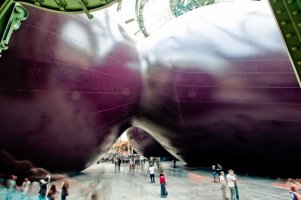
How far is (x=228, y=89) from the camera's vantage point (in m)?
14.2

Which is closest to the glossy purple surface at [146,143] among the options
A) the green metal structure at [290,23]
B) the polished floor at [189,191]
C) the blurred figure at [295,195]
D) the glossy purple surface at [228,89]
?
the glossy purple surface at [228,89]

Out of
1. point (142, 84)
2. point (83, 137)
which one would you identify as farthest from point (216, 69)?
point (83, 137)

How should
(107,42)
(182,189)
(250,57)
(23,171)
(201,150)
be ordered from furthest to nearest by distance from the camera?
(201,150) < (250,57) < (107,42) < (182,189) < (23,171)

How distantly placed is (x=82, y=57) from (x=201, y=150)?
9.26m

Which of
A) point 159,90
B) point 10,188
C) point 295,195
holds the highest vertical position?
point 159,90

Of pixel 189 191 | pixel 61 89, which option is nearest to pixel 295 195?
pixel 189 191

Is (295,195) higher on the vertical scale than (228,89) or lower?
lower

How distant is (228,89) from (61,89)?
856cm

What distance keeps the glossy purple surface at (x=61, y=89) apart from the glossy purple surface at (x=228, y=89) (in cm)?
249

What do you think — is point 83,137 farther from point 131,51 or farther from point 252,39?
point 252,39

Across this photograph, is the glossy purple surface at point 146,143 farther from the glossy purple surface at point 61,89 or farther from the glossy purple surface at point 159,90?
the glossy purple surface at point 61,89

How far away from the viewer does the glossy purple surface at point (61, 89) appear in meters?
9.68

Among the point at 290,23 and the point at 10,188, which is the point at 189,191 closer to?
the point at 10,188

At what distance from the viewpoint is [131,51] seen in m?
14.8
